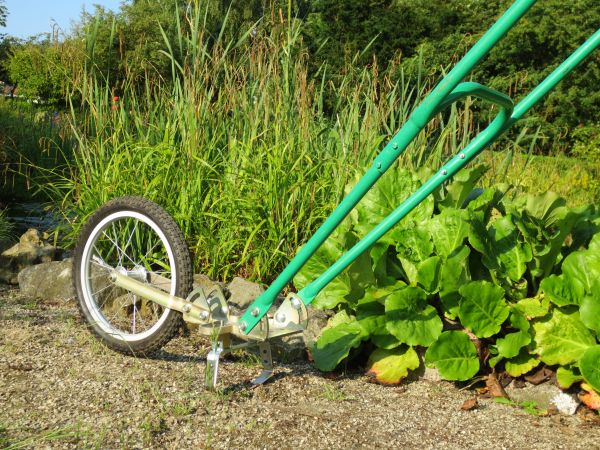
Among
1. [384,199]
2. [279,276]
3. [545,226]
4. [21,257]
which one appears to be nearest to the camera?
[279,276]

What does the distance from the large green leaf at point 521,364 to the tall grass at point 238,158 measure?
4.15 feet

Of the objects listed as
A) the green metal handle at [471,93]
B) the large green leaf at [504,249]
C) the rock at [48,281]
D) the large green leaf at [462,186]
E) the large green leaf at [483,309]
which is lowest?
the rock at [48,281]

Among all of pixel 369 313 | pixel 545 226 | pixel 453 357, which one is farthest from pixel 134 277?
pixel 545 226

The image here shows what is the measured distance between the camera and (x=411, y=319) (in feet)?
9.23

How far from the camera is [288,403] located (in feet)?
8.57

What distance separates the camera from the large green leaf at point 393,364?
113 inches

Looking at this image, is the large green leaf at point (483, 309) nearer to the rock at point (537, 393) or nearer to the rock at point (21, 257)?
the rock at point (537, 393)

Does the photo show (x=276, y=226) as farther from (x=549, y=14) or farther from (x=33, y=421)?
(x=549, y=14)

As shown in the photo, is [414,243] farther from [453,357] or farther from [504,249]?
[453,357]

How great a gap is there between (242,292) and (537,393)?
4.81 feet

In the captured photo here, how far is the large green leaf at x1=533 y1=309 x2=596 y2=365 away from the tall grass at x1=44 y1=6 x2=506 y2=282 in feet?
4.18

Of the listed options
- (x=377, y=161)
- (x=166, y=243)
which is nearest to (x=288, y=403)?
(x=166, y=243)

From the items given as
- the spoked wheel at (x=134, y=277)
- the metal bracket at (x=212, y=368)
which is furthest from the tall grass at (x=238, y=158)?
the metal bracket at (x=212, y=368)

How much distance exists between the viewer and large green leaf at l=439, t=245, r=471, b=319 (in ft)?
9.03
